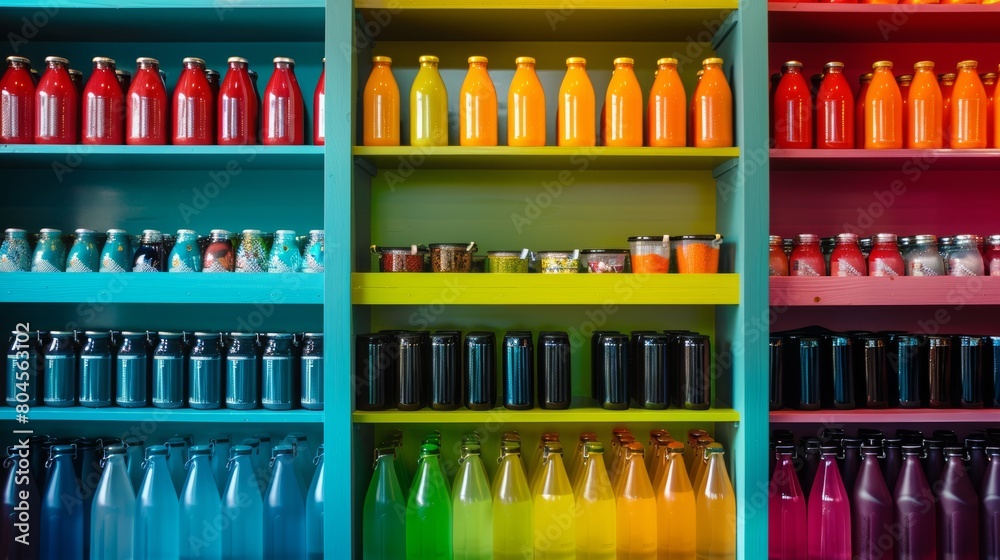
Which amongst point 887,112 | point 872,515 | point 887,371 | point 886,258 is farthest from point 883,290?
point 872,515

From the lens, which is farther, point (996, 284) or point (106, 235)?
point (106, 235)

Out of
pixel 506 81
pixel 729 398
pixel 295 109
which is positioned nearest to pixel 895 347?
pixel 729 398

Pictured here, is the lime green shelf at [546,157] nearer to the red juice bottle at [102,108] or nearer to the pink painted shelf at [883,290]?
the pink painted shelf at [883,290]

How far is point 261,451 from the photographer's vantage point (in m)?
2.08

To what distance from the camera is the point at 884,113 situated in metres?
1.89

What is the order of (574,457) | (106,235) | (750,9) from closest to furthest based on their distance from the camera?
(750,9) < (106,235) < (574,457)

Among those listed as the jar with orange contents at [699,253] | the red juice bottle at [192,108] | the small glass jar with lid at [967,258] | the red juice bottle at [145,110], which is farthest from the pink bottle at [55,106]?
the small glass jar with lid at [967,258]

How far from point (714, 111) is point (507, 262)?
0.66m

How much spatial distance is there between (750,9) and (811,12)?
0.63ft

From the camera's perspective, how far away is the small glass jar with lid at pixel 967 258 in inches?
74.7

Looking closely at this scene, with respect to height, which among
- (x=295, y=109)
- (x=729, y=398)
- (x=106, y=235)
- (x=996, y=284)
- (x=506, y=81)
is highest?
(x=506, y=81)

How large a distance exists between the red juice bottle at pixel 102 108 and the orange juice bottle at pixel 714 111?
5.02 feet

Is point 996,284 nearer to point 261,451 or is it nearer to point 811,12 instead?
point 811,12

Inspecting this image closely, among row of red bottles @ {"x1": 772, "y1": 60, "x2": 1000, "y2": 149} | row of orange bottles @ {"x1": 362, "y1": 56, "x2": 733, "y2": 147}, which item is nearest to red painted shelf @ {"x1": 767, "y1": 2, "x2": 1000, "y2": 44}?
row of red bottles @ {"x1": 772, "y1": 60, "x2": 1000, "y2": 149}
